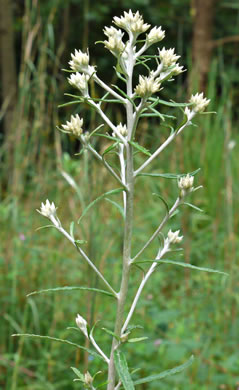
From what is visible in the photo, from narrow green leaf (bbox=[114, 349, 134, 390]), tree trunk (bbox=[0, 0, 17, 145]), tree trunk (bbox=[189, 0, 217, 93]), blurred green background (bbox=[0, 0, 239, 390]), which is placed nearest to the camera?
narrow green leaf (bbox=[114, 349, 134, 390])

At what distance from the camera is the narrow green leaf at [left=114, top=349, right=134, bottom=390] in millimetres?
809

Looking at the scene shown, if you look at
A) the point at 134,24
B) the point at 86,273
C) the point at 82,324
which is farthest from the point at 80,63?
the point at 86,273

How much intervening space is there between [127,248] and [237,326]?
196 cm

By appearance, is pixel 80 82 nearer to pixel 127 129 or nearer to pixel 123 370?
pixel 127 129

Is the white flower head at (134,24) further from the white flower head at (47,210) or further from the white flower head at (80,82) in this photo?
the white flower head at (47,210)

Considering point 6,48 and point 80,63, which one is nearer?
point 80,63

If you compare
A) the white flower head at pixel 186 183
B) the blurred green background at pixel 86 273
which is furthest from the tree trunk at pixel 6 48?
the white flower head at pixel 186 183

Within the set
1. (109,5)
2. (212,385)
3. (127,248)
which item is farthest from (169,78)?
(109,5)

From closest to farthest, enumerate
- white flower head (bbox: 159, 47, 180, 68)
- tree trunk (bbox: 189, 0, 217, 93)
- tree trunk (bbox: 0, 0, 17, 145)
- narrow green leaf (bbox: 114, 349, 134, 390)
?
narrow green leaf (bbox: 114, 349, 134, 390), white flower head (bbox: 159, 47, 180, 68), tree trunk (bbox: 189, 0, 217, 93), tree trunk (bbox: 0, 0, 17, 145)

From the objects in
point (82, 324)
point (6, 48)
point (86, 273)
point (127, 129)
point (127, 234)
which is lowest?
point (86, 273)

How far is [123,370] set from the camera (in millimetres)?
840

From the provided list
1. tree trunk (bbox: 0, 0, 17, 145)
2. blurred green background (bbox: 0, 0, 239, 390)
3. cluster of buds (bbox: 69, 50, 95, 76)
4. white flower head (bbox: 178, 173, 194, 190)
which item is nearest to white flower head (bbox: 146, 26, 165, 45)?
cluster of buds (bbox: 69, 50, 95, 76)

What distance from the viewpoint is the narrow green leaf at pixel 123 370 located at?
809mm

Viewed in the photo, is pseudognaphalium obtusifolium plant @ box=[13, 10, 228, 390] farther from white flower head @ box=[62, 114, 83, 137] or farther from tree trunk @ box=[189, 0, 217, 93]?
tree trunk @ box=[189, 0, 217, 93]
